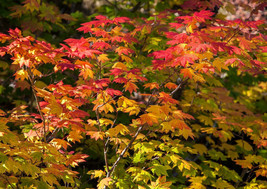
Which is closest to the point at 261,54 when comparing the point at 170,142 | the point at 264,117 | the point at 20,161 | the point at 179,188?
the point at 264,117

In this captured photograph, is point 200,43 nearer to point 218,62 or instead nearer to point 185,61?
point 185,61

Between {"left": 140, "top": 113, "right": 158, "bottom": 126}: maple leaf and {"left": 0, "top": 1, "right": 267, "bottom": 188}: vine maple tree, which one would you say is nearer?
{"left": 0, "top": 1, "right": 267, "bottom": 188}: vine maple tree

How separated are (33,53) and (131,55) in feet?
5.61

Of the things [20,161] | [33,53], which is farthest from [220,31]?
[20,161]

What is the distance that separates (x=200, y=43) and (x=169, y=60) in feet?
1.50

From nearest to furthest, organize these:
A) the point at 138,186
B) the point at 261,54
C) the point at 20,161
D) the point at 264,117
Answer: the point at 20,161, the point at 138,186, the point at 261,54, the point at 264,117

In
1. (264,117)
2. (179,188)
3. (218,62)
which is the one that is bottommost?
(179,188)

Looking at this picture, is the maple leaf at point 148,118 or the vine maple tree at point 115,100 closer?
the vine maple tree at point 115,100

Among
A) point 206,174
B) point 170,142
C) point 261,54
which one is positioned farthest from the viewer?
point 206,174

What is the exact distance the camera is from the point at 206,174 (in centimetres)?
419

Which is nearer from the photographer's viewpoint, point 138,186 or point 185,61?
point 185,61

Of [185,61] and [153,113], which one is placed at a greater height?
[185,61]

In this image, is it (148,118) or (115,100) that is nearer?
(148,118)

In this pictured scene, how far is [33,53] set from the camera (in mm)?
2760
